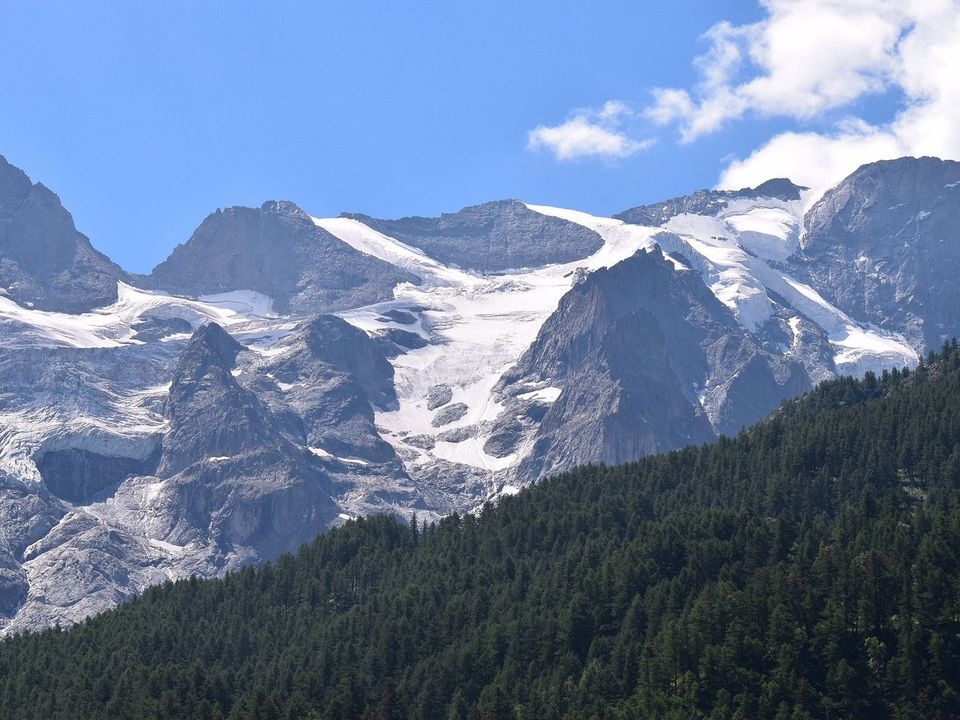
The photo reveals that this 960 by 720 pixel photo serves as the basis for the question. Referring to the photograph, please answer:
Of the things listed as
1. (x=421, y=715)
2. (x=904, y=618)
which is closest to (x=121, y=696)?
(x=421, y=715)

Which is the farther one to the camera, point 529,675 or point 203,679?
point 203,679

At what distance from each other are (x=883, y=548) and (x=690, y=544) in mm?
23501

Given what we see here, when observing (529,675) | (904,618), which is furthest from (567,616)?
(904,618)

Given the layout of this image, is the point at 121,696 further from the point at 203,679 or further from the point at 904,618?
the point at 904,618

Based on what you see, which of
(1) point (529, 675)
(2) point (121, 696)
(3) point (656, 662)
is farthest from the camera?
(2) point (121, 696)

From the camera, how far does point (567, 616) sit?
188m

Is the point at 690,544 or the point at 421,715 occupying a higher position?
the point at 690,544

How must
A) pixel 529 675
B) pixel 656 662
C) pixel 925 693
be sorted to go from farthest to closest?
pixel 529 675
pixel 656 662
pixel 925 693

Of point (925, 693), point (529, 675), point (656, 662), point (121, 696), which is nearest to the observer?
point (925, 693)

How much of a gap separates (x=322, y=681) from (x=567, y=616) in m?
23.3

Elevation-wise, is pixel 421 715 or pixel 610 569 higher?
pixel 610 569

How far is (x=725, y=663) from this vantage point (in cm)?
16638

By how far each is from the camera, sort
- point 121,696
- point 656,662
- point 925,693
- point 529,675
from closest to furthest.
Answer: point 925,693 < point 656,662 < point 529,675 < point 121,696

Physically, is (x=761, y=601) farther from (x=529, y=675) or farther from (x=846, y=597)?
Result: (x=529, y=675)
